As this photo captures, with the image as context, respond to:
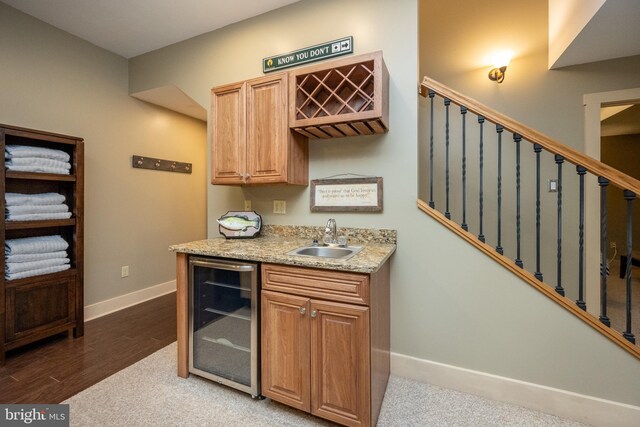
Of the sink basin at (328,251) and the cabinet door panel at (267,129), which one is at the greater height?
the cabinet door panel at (267,129)

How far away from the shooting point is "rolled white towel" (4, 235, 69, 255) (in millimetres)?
2229

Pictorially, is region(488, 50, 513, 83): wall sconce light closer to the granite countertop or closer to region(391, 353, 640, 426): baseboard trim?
the granite countertop

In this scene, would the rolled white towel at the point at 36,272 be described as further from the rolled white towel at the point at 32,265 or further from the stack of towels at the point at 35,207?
the stack of towels at the point at 35,207

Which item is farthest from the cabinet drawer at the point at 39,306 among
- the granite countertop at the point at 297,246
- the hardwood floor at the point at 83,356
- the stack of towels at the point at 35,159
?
the granite countertop at the point at 297,246

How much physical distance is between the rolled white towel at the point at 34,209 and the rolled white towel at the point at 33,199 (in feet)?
0.09

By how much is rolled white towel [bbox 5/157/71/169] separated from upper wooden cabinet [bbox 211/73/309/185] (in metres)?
1.38

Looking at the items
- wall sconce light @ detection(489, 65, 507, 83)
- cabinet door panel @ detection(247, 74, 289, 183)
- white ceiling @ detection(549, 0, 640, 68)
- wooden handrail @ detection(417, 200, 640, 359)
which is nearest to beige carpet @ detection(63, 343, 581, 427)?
wooden handrail @ detection(417, 200, 640, 359)

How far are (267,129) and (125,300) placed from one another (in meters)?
2.74

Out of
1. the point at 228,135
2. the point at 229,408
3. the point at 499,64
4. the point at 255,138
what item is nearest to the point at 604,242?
the point at 499,64

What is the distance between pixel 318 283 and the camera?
155 centimetres

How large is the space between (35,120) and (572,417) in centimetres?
459

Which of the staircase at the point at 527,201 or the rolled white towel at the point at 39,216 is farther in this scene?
the staircase at the point at 527,201

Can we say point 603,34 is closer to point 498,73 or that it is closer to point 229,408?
point 498,73

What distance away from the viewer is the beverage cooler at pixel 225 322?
174 cm
